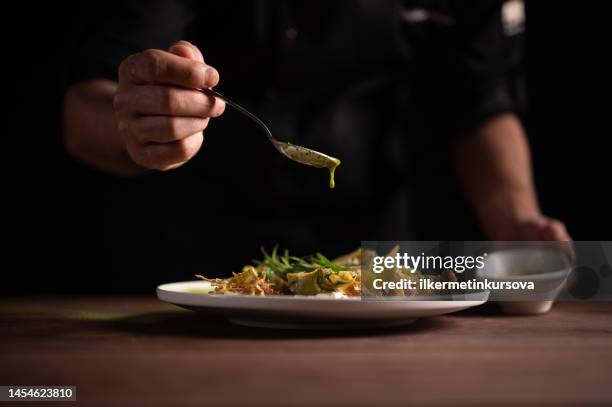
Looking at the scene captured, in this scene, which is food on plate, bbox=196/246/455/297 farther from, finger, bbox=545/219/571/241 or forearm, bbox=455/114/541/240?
forearm, bbox=455/114/541/240

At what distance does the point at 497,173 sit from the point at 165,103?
1.30 metres

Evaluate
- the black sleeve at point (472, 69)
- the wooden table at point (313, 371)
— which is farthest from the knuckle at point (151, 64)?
the black sleeve at point (472, 69)

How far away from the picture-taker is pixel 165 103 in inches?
40.8

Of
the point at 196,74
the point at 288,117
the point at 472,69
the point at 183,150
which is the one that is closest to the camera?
the point at 196,74

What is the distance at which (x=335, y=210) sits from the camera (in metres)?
2.02

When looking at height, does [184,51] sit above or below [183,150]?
above

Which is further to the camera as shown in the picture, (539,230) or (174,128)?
(539,230)

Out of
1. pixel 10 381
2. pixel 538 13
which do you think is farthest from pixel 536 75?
pixel 10 381

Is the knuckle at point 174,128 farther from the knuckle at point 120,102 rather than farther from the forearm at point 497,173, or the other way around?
the forearm at point 497,173

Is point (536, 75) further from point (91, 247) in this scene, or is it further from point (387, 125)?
point (91, 247)

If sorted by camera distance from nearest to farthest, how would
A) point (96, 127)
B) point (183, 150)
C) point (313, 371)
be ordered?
point (313, 371), point (183, 150), point (96, 127)

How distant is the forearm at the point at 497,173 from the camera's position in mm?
1954

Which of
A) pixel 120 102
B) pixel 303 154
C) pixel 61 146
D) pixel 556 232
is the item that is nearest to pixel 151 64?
pixel 120 102

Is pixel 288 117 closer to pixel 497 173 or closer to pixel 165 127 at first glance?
pixel 497 173
